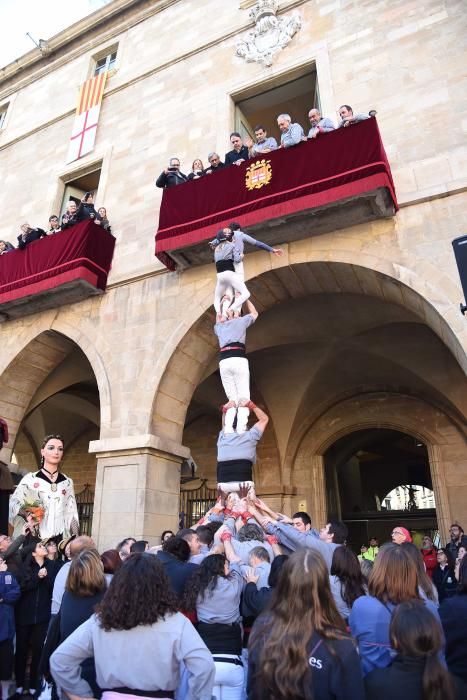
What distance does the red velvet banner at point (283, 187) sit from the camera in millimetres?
6996

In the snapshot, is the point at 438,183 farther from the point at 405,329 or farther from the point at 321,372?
the point at 321,372

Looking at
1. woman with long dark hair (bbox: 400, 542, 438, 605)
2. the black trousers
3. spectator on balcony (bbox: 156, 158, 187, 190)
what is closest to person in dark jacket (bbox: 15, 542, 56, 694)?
the black trousers

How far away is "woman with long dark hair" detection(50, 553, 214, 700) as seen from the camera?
1.85m

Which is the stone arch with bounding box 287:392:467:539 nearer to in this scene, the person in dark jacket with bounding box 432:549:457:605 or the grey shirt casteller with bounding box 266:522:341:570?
the person in dark jacket with bounding box 432:549:457:605

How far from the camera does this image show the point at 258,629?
1.97 metres

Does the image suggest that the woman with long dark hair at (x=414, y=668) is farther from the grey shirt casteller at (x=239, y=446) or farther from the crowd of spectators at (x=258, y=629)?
the grey shirt casteller at (x=239, y=446)

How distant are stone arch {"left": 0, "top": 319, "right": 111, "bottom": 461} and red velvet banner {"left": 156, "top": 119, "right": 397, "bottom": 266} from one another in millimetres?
2978

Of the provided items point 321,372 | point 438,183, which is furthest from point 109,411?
point 438,183

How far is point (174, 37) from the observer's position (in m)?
11.9

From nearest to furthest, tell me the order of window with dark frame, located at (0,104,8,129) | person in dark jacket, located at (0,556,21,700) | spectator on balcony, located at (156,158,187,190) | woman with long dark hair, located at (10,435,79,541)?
1. person in dark jacket, located at (0,556,21,700)
2. woman with long dark hair, located at (10,435,79,541)
3. spectator on balcony, located at (156,158,187,190)
4. window with dark frame, located at (0,104,8,129)

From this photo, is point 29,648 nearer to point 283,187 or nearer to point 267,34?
point 283,187

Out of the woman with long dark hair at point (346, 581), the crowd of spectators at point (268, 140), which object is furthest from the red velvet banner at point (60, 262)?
the woman with long dark hair at point (346, 581)

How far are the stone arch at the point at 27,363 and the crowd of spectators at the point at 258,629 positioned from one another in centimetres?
691

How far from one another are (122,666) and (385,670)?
37.7 inches
